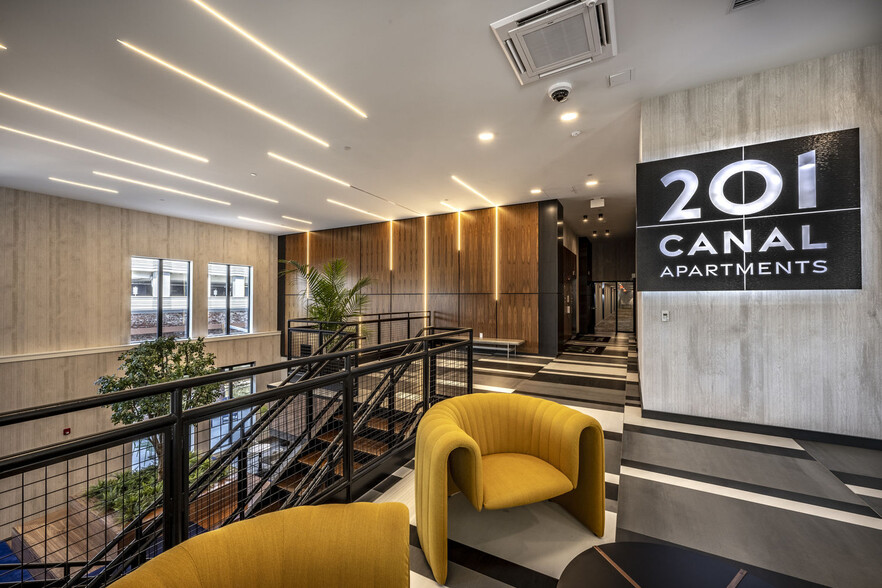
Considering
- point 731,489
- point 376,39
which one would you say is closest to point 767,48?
point 376,39

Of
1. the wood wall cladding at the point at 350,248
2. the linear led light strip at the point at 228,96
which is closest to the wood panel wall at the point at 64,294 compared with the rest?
the wood wall cladding at the point at 350,248

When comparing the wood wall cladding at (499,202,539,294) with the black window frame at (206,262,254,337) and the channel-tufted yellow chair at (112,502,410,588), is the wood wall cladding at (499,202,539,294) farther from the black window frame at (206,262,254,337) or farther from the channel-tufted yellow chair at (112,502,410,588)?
the black window frame at (206,262,254,337)

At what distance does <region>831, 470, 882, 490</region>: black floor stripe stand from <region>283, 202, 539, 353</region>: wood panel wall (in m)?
5.14

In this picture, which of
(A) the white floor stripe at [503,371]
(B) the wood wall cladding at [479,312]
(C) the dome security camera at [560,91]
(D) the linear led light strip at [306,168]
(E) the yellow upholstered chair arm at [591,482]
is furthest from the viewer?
(B) the wood wall cladding at [479,312]

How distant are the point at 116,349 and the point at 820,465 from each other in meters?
11.5

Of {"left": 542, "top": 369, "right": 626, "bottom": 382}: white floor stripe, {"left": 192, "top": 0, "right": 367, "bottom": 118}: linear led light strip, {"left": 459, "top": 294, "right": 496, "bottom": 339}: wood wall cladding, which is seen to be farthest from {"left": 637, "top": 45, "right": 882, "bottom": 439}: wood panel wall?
{"left": 459, "top": 294, "right": 496, "bottom": 339}: wood wall cladding

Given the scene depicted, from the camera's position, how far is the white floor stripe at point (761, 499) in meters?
2.08

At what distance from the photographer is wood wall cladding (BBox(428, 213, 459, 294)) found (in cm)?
868

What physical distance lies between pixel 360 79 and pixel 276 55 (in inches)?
29.4

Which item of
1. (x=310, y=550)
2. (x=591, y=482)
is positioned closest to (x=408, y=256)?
(x=591, y=482)

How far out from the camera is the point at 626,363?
6582 mm

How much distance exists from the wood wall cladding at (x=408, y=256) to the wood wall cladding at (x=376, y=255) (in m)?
0.29

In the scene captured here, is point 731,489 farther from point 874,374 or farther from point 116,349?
point 116,349

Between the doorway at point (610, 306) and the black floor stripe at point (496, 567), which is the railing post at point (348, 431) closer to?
the black floor stripe at point (496, 567)
